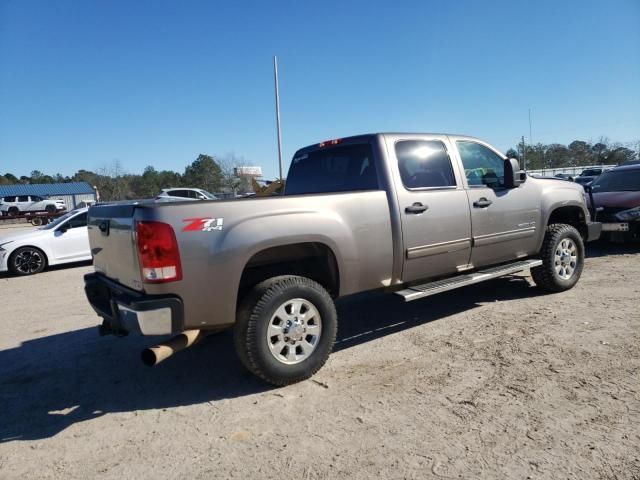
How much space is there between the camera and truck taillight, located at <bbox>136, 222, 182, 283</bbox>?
2902 millimetres

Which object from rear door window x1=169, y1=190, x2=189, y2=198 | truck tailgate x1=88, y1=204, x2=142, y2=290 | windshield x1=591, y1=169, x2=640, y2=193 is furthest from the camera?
rear door window x1=169, y1=190, x2=189, y2=198

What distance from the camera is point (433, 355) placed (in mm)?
3875

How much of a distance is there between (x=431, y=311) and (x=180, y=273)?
128 inches

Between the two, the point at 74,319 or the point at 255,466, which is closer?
the point at 255,466

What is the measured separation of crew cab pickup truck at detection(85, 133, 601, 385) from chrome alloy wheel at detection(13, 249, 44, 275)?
738 centimetres

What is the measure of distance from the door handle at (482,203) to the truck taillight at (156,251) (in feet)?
10.4

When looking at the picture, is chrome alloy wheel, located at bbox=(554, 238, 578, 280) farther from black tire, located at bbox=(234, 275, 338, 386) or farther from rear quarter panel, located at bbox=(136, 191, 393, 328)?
black tire, located at bbox=(234, 275, 338, 386)

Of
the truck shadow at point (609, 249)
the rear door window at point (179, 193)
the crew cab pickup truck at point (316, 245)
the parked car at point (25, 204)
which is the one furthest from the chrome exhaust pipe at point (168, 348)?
the parked car at point (25, 204)

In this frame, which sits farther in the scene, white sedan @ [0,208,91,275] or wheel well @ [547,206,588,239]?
white sedan @ [0,208,91,275]

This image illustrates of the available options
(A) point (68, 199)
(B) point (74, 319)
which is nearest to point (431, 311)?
(B) point (74, 319)

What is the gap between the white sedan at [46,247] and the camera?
9.62m

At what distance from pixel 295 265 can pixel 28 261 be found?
28.4 feet

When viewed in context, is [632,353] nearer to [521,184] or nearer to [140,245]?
[521,184]

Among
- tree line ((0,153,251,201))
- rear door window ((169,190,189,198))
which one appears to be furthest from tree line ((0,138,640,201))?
rear door window ((169,190,189,198))
